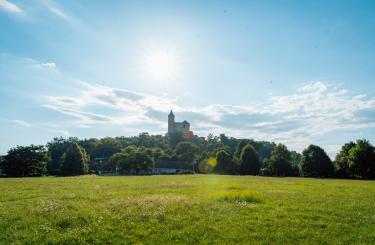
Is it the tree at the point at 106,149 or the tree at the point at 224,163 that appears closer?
the tree at the point at 224,163

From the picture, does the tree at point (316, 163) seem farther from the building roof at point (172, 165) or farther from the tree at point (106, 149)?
the tree at point (106, 149)

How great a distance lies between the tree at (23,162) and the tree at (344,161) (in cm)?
9638

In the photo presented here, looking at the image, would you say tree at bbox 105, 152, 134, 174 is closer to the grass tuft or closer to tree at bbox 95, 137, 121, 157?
tree at bbox 95, 137, 121, 157

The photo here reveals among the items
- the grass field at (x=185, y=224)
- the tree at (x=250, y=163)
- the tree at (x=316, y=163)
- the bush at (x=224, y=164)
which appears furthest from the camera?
the bush at (x=224, y=164)

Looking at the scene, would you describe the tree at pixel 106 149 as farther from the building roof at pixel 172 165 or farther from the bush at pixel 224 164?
the bush at pixel 224 164

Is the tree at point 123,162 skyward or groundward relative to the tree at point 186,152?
groundward

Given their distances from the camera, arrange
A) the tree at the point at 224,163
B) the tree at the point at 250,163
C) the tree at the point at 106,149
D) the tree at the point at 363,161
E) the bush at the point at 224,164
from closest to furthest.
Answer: the tree at the point at 363,161 < the tree at the point at 250,163 < the bush at the point at 224,164 < the tree at the point at 224,163 < the tree at the point at 106,149

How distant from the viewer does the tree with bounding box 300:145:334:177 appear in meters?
100

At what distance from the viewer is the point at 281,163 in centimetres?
10819

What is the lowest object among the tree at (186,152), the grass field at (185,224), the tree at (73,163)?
the grass field at (185,224)

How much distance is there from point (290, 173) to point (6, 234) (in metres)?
107

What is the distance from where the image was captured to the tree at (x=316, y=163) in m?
100

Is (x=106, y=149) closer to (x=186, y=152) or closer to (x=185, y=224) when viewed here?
(x=186, y=152)

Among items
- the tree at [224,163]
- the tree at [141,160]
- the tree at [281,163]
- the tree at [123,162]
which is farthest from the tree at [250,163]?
the tree at [123,162]
